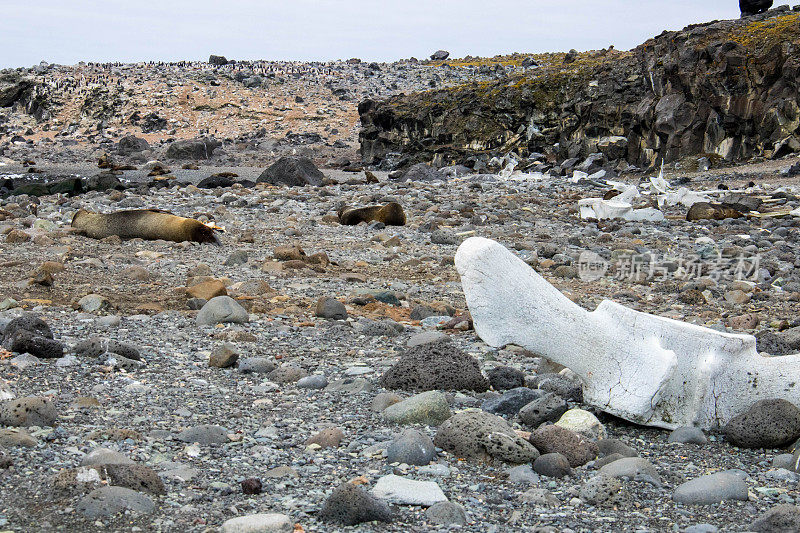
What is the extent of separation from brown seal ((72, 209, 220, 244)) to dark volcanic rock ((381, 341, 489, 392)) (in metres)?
5.82

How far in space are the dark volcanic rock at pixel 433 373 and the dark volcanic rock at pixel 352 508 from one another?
59.8 inches

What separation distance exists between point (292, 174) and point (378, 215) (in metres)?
7.12

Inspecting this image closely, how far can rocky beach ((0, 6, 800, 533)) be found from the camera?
2.85 metres

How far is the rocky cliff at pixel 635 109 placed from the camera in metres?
20.3

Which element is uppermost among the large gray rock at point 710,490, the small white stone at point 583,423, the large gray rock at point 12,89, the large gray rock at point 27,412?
the large gray rock at point 12,89

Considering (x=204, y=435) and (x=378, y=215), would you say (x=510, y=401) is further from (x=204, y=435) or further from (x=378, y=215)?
(x=378, y=215)

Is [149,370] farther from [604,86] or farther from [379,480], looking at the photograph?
[604,86]

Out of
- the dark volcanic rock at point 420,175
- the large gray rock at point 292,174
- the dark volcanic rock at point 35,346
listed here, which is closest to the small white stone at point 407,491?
the dark volcanic rock at point 35,346

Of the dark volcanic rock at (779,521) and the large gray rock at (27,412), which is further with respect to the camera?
the large gray rock at (27,412)

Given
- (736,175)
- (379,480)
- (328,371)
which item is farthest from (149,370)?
(736,175)

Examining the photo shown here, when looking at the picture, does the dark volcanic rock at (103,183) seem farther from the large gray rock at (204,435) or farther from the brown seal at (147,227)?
the large gray rock at (204,435)

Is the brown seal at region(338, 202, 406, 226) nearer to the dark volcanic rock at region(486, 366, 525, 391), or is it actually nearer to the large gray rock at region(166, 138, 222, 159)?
the dark volcanic rock at region(486, 366, 525, 391)

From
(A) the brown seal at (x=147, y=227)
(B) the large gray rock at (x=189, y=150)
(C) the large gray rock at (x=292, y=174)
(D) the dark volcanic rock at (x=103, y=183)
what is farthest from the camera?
(B) the large gray rock at (x=189, y=150)

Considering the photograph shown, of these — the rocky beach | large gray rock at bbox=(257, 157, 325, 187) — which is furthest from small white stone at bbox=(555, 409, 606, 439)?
large gray rock at bbox=(257, 157, 325, 187)
